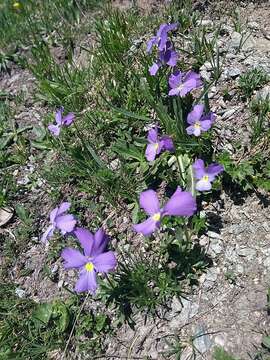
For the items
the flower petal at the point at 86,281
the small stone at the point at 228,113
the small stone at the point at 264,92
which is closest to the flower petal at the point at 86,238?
the flower petal at the point at 86,281

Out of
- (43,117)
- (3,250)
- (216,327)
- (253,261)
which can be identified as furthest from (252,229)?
(43,117)

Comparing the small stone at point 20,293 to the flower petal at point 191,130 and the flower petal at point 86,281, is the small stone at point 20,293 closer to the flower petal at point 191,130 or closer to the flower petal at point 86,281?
the flower petal at point 86,281

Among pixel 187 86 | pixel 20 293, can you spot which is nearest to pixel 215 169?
pixel 187 86

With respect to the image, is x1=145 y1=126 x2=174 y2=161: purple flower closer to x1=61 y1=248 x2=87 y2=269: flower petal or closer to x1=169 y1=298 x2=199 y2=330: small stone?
x1=61 y1=248 x2=87 y2=269: flower petal

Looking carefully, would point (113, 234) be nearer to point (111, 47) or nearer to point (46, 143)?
point (46, 143)

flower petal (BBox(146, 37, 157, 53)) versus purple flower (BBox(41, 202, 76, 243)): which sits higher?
flower petal (BBox(146, 37, 157, 53))

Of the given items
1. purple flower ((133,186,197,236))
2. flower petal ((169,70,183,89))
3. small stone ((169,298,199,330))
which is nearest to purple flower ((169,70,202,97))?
flower petal ((169,70,183,89))
